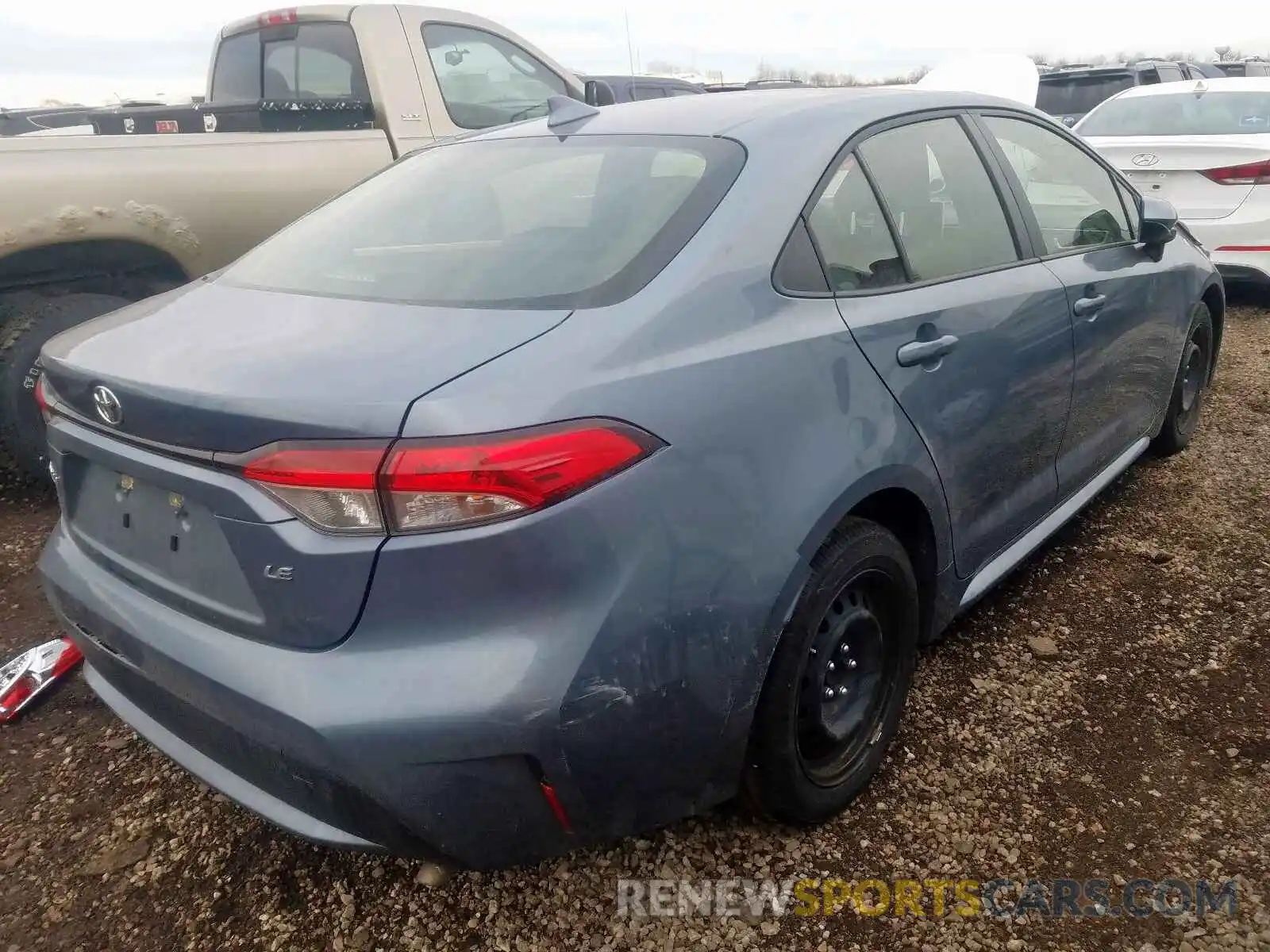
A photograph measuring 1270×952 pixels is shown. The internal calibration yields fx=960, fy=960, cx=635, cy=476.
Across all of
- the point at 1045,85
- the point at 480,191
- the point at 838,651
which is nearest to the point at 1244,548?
the point at 838,651

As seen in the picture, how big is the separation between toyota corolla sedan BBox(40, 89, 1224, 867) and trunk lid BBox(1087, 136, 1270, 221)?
177 inches

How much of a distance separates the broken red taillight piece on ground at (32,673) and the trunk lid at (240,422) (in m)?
1.05

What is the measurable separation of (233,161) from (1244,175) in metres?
5.85

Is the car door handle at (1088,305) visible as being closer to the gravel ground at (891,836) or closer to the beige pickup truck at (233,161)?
the gravel ground at (891,836)

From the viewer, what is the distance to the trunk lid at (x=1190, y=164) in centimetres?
600

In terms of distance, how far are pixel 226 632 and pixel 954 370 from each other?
1705mm

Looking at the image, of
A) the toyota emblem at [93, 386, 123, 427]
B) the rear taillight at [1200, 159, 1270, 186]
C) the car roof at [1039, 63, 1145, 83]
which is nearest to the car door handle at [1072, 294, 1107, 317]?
the toyota emblem at [93, 386, 123, 427]

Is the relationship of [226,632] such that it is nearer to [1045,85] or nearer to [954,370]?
[954,370]

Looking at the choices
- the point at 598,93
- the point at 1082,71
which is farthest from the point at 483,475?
the point at 1082,71

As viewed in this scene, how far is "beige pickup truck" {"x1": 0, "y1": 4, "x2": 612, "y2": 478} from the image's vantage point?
371cm

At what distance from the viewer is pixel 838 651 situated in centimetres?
216

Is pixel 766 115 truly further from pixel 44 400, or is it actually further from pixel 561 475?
pixel 44 400

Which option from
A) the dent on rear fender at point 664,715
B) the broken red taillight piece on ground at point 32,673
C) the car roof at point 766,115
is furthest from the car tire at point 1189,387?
the broken red taillight piece on ground at point 32,673

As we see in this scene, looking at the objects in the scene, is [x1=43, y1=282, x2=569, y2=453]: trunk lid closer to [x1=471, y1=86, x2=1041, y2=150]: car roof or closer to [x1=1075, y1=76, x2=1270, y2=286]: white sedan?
[x1=471, y1=86, x2=1041, y2=150]: car roof
